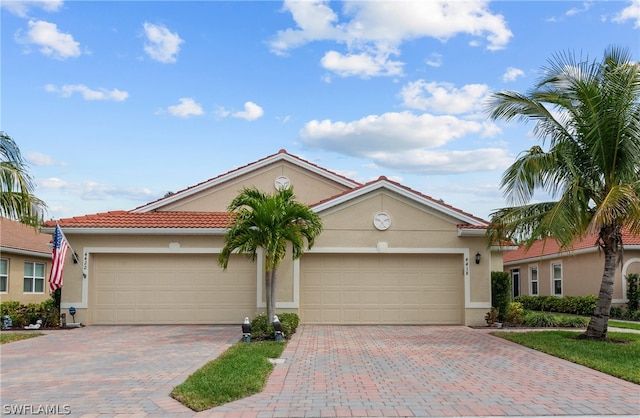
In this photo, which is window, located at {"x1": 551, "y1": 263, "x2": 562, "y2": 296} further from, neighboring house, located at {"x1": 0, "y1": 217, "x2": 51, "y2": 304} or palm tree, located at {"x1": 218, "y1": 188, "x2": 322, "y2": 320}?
neighboring house, located at {"x1": 0, "y1": 217, "x2": 51, "y2": 304}

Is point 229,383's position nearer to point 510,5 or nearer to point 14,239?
point 510,5

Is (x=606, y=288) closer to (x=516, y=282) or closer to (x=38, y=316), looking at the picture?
(x=38, y=316)

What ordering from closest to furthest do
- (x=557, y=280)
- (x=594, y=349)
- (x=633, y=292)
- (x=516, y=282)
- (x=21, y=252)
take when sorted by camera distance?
(x=594, y=349) < (x=633, y=292) < (x=21, y=252) < (x=557, y=280) < (x=516, y=282)

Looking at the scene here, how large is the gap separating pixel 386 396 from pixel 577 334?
28.7 feet

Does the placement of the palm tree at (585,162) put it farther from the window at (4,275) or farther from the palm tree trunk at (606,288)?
the window at (4,275)

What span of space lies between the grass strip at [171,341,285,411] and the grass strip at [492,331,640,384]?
5.85 metres

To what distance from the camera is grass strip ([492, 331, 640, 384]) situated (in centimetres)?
998

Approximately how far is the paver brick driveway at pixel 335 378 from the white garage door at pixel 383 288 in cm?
300

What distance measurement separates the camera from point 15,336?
14562 mm

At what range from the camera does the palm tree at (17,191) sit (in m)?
13.6

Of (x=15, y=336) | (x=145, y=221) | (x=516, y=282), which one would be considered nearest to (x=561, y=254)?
(x=516, y=282)

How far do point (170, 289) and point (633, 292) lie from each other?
56.8ft

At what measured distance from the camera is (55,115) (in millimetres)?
15438

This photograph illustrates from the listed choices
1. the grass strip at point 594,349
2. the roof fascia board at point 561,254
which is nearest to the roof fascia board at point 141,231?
the grass strip at point 594,349
